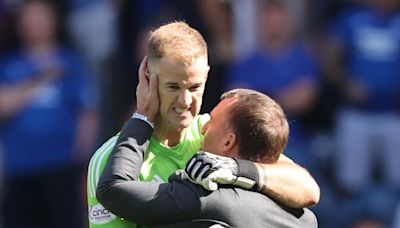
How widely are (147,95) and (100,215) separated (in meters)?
0.48

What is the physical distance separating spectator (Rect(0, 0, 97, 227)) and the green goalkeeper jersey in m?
4.50

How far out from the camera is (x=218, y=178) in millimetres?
4398

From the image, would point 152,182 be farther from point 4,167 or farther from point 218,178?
point 4,167

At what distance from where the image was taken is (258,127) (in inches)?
177

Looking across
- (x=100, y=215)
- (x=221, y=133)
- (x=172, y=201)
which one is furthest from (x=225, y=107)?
(x=100, y=215)

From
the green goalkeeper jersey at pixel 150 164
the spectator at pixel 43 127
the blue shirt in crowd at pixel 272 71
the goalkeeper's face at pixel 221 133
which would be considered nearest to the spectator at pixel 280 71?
the blue shirt in crowd at pixel 272 71

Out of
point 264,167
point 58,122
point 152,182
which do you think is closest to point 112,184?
point 152,182

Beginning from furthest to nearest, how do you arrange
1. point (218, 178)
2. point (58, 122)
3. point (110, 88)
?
point (110, 88)
point (58, 122)
point (218, 178)

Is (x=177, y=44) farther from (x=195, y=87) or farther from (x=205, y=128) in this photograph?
(x=205, y=128)

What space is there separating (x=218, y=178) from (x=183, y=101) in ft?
1.12

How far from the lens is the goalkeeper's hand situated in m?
4.39

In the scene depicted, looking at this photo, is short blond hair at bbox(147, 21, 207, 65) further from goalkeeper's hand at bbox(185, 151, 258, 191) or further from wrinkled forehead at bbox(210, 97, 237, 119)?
goalkeeper's hand at bbox(185, 151, 258, 191)

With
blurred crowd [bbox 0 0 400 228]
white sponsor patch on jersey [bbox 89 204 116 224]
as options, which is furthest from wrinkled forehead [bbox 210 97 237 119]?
blurred crowd [bbox 0 0 400 228]

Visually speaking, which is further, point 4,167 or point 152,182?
point 4,167
